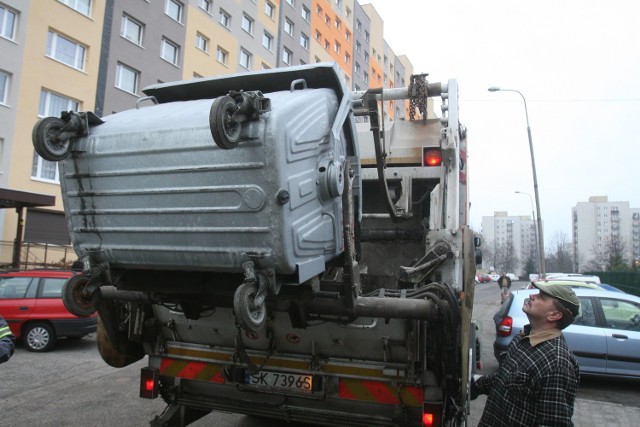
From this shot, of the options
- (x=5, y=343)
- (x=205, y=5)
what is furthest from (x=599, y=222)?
(x=5, y=343)

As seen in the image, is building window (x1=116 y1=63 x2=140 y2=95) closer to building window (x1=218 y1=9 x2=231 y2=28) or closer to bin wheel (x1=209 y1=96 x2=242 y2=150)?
building window (x1=218 y1=9 x2=231 y2=28)

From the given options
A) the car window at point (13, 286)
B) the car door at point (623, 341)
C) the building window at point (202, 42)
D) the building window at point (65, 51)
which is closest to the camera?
the car door at point (623, 341)

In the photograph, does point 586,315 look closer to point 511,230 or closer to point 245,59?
point 245,59

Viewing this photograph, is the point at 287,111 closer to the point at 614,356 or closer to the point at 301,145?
the point at 301,145

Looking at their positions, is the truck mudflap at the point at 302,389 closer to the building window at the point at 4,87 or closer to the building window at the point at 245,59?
the building window at the point at 4,87

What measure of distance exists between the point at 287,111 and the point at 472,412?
4.59 meters

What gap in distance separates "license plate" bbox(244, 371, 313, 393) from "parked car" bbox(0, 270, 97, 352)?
615 centimetres

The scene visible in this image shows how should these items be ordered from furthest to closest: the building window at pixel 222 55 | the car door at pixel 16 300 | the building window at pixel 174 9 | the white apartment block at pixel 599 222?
the white apartment block at pixel 599 222
the building window at pixel 222 55
the building window at pixel 174 9
the car door at pixel 16 300

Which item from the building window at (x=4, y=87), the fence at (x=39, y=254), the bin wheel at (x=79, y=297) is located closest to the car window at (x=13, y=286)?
the bin wheel at (x=79, y=297)

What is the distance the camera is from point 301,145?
2.54m

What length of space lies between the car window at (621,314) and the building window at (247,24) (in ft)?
92.2

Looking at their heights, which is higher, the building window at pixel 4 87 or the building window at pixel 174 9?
the building window at pixel 174 9

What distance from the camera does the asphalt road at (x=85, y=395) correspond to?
502cm

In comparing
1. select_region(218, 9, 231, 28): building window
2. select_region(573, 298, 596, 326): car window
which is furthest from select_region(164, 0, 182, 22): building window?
select_region(573, 298, 596, 326): car window
